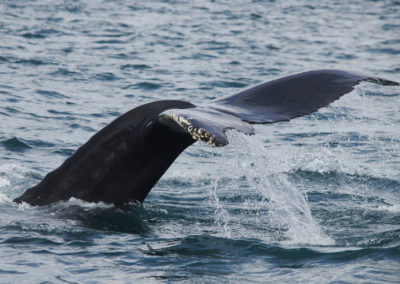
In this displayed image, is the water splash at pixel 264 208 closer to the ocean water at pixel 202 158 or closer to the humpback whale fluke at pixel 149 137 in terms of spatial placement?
the ocean water at pixel 202 158

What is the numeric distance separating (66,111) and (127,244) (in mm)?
7220

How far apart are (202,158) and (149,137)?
4.98 m

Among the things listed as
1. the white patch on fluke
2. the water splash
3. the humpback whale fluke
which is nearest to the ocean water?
the water splash

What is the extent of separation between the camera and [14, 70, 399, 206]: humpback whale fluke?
5383 mm

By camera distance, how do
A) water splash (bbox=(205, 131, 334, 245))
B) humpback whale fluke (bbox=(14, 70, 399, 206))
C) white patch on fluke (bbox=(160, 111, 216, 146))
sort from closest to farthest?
white patch on fluke (bbox=(160, 111, 216, 146)), humpback whale fluke (bbox=(14, 70, 399, 206)), water splash (bbox=(205, 131, 334, 245))

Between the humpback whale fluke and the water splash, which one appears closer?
the humpback whale fluke

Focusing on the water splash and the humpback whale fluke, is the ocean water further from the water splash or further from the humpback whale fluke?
the humpback whale fluke

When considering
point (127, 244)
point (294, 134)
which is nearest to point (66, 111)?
point (294, 134)

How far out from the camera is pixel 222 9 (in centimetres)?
2816

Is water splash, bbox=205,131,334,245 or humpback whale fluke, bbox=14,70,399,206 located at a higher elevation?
humpback whale fluke, bbox=14,70,399,206

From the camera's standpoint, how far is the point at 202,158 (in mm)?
10398

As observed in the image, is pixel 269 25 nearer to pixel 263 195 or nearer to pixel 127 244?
pixel 263 195

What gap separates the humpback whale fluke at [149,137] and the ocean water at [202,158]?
0.56 ft

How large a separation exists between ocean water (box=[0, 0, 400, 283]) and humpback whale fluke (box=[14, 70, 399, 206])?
0.56 ft
